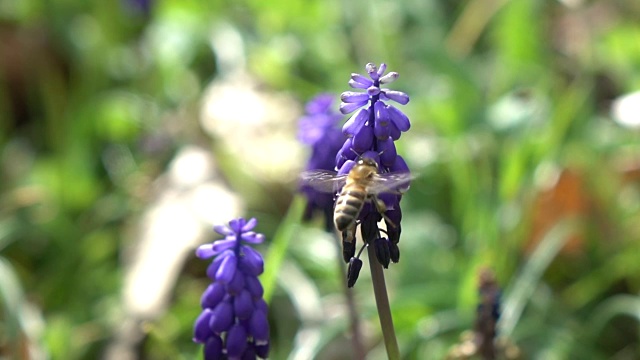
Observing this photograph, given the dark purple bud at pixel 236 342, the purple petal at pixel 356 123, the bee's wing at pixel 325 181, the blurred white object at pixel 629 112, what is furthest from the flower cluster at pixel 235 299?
the blurred white object at pixel 629 112

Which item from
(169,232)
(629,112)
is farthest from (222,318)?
(629,112)

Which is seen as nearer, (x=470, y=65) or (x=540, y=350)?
(x=540, y=350)

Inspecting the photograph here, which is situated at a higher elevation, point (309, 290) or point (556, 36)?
point (556, 36)

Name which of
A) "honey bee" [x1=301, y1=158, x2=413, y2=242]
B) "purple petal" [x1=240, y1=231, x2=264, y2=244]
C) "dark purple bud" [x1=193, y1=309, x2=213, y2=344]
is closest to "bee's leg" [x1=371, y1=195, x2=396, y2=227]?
"honey bee" [x1=301, y1=158, x2=413, y2=242]

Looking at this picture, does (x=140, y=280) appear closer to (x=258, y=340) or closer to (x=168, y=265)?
(x=168, y=265)

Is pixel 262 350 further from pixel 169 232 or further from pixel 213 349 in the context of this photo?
pixel 169 232

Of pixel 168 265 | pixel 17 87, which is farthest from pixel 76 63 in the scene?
pixel 168 265
